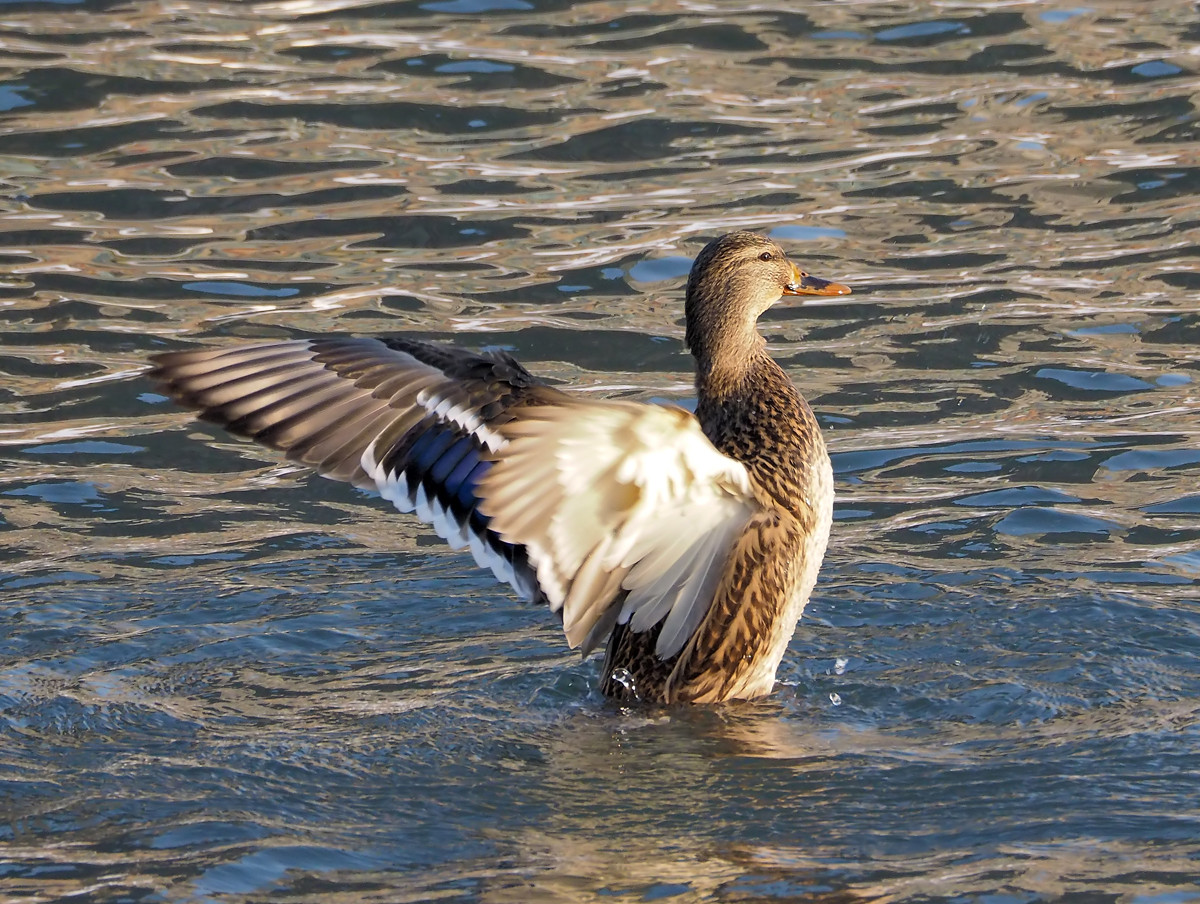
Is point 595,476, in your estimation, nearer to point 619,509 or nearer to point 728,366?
point 619,509

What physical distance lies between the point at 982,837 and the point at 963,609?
66.9 inches

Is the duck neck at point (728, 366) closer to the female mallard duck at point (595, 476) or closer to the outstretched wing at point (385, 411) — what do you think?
the female mallard duck at point (595, 476)

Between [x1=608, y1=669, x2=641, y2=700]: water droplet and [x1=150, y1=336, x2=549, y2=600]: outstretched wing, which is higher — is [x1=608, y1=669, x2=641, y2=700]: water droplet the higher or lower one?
the lower one

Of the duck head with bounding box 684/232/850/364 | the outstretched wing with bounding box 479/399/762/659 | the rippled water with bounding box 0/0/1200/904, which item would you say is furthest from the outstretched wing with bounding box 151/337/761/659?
the duck head with bounding box 684/232/850/364

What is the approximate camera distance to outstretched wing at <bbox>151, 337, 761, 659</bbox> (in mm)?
5105

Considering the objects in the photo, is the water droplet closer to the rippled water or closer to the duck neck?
the rippled water

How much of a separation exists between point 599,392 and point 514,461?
318 cm

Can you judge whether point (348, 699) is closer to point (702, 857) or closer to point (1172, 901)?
point (702, 857)

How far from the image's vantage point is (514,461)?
5094 mm

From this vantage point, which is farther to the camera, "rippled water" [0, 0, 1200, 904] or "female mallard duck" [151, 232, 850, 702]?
"female mallard duck" [151, 232, 850, 702]

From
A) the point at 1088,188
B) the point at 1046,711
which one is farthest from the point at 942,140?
the point at 1046,711

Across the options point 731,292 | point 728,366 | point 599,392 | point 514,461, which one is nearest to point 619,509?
point 514,461

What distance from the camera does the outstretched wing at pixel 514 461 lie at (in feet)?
16.8

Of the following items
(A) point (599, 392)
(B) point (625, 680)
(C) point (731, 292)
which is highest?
(C) point (731, 292)
